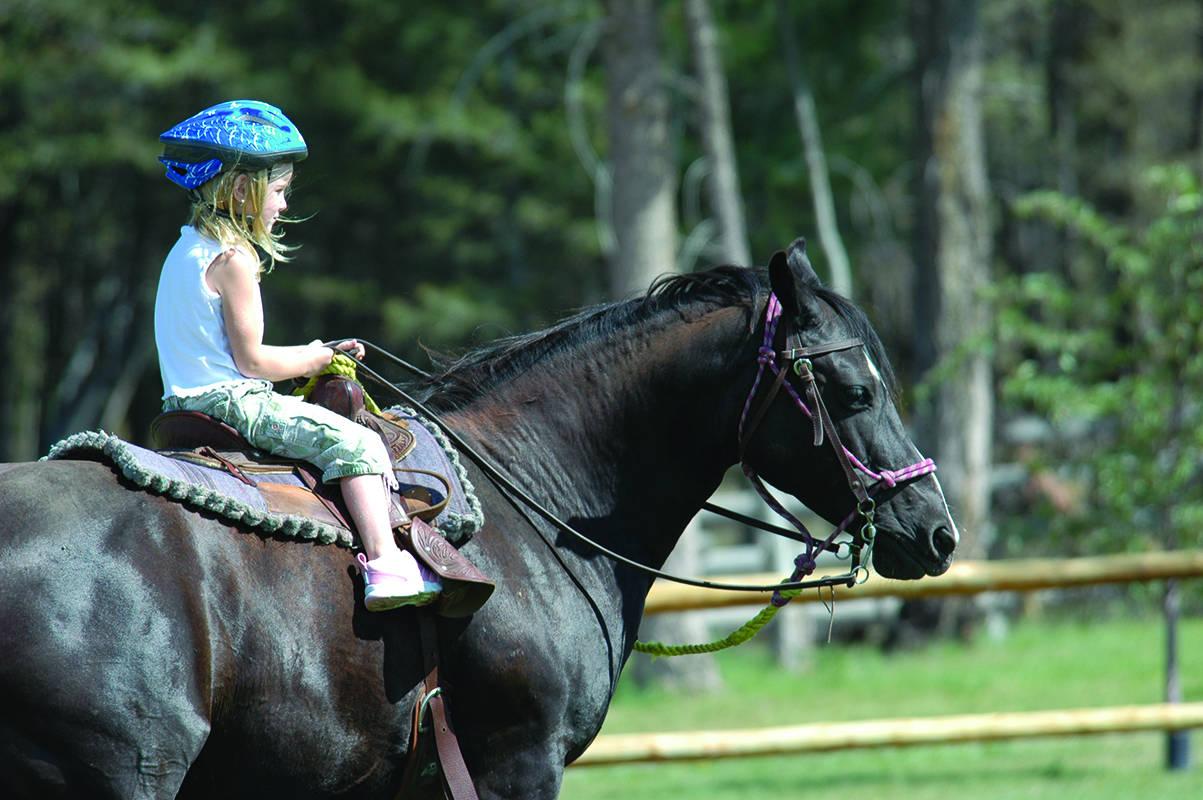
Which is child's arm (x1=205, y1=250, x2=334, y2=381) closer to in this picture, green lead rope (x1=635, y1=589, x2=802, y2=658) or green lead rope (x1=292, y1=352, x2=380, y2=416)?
green lead rope (x1=292, y1=352, x2=380, y2=416)

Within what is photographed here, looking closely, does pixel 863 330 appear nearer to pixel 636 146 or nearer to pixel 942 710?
pixel 942 710

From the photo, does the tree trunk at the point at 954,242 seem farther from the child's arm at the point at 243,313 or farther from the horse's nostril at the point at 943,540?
the child's arm at the point at 243,313

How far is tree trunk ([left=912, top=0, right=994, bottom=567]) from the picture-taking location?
10547 millimetres

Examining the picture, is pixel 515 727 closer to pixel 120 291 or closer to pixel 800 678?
pixel 800 678

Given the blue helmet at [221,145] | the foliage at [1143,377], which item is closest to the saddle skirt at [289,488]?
the blue helmet at [221,145]

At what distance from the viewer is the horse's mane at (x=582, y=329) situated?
319 centimetres

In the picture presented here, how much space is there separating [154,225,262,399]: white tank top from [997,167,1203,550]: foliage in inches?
224

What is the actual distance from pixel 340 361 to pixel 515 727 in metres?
1.09

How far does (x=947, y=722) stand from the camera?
5941 millimetres

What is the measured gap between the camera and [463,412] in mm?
3242

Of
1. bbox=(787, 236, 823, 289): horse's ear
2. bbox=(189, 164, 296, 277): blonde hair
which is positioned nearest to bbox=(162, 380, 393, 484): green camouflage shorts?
bbox=(189, 164, 296, 277): blonde hair

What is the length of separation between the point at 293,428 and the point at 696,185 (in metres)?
14.5

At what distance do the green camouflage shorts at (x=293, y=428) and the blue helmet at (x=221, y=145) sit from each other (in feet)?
1.82

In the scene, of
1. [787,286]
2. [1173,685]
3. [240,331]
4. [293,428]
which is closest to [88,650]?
[293,428]
